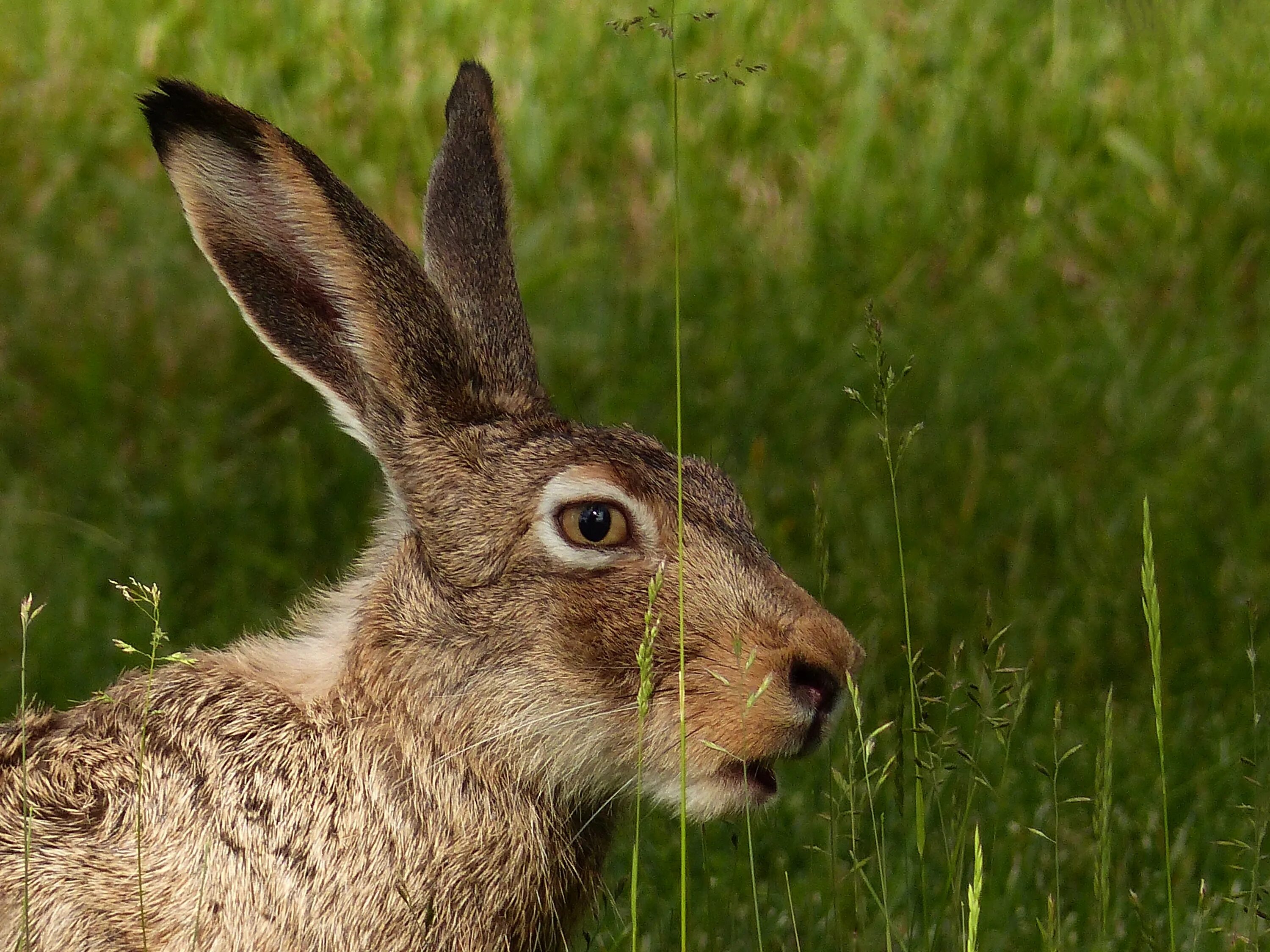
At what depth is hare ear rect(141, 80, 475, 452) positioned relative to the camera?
14.5ft

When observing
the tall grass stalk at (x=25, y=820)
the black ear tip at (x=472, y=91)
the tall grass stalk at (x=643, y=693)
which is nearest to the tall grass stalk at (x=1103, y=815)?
the tall grass stalk at (x=643, y=693)

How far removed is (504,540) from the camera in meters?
4.41

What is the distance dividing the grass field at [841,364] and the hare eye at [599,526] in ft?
1.38

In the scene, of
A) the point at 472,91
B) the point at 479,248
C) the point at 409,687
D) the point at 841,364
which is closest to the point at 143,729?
the point at 409,687

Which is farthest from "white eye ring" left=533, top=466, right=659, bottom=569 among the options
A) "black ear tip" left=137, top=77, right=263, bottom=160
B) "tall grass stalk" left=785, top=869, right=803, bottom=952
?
"black ear tip" left=137, top=77, right=263, bottom=160

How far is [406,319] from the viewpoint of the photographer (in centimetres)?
452

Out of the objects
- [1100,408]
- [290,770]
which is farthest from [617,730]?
[1100,408]

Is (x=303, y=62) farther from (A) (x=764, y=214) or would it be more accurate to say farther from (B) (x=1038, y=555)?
(B) (x=1038, y=555)

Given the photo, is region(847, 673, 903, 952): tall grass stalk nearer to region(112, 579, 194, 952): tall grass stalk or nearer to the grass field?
the grass field

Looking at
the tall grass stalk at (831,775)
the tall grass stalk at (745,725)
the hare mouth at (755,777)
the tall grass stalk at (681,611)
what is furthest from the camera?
the tall grass stalk at (831,775)

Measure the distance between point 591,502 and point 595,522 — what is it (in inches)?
1.7

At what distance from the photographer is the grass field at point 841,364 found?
5172mm

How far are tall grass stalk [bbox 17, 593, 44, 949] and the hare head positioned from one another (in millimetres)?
672

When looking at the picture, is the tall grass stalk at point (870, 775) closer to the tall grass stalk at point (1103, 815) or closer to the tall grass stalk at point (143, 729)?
the tall grass stalk at point (1103, 815)
